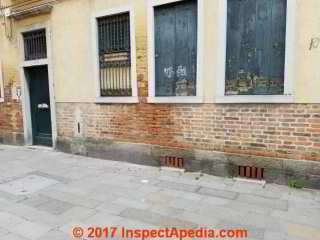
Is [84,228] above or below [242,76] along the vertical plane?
below

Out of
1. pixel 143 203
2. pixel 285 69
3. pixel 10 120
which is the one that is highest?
pixel 285 69

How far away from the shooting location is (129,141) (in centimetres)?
576

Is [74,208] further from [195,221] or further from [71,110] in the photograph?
[71,110]

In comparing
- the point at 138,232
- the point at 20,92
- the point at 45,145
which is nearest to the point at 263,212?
the point at 138,232

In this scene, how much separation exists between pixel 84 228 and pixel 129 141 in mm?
2712

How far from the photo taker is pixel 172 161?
531 cm

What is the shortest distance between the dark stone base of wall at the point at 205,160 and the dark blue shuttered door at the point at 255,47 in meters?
1.14

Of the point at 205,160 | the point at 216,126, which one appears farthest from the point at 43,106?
the point at 216,126

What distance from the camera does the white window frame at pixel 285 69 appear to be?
400cm

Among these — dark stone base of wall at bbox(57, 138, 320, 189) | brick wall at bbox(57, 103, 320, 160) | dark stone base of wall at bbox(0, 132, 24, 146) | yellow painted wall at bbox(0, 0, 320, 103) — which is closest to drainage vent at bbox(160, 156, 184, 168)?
dark stone base of wall at bbox(57, 138, 320, 189)

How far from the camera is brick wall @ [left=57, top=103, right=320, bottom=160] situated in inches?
163

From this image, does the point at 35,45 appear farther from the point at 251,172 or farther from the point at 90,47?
the point at 251,172

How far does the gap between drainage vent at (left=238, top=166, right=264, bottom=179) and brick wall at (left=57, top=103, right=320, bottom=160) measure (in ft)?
0.90

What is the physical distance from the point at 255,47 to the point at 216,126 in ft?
4.77
